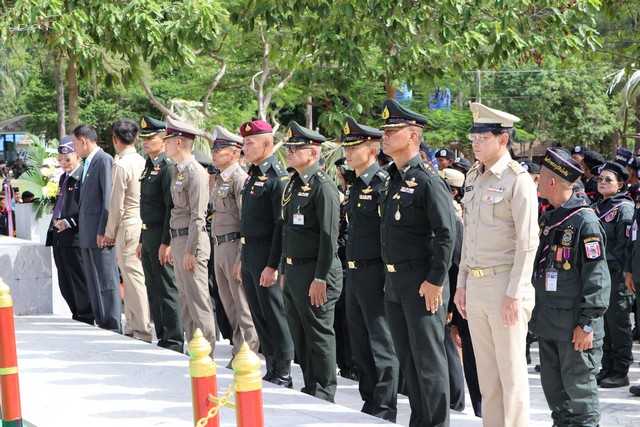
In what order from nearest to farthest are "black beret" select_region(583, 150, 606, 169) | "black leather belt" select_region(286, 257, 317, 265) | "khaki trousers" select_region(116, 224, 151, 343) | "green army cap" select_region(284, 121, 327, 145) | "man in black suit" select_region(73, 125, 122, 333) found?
"black leather belt" select_region(286, 257, 317, 265), "green army cap" select_region(284, 121, 327, 145), "khaki trousers" select_region(116, 224, 151, 343), "man in black suit" select_region(73, 125, 122, 333), "black beret" select_region(583, 150, 606, 169)

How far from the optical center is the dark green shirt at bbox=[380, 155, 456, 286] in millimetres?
5219

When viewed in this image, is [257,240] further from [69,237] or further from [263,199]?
[69,237]

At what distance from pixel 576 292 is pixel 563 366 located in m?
0.44

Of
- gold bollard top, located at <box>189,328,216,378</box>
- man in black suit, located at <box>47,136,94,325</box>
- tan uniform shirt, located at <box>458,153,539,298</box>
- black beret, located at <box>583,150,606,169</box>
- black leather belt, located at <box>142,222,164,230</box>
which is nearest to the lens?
gold bollard top, located at <box>189,328,216,378</box>

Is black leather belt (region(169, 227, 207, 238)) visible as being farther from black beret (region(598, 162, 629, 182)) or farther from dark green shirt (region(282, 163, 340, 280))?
black beret (region(598, 162, 629, 182))

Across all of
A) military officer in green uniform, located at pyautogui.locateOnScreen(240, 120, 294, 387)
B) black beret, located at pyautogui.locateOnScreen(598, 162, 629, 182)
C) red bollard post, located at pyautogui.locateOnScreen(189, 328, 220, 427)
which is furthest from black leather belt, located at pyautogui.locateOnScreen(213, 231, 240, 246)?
red bollard post, located at pyautogui.locateOnScreen(189, 328, 220, 427)

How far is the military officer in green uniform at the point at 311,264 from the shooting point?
20.6 feet

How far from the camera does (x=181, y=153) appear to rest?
25.5 feet

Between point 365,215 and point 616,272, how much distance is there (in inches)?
118

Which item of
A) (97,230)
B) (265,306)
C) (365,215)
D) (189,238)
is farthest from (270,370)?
(97,230)

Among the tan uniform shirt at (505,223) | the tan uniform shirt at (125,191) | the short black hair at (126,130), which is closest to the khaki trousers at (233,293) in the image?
the tan uniform shirt at (125,191)

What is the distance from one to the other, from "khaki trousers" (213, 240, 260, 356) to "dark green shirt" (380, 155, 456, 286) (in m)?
2.32

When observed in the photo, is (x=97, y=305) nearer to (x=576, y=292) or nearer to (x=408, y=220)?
(x=408, y=220)

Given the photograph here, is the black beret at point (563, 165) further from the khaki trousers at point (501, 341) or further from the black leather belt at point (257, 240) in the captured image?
the black leather belt at point (257, 240)
